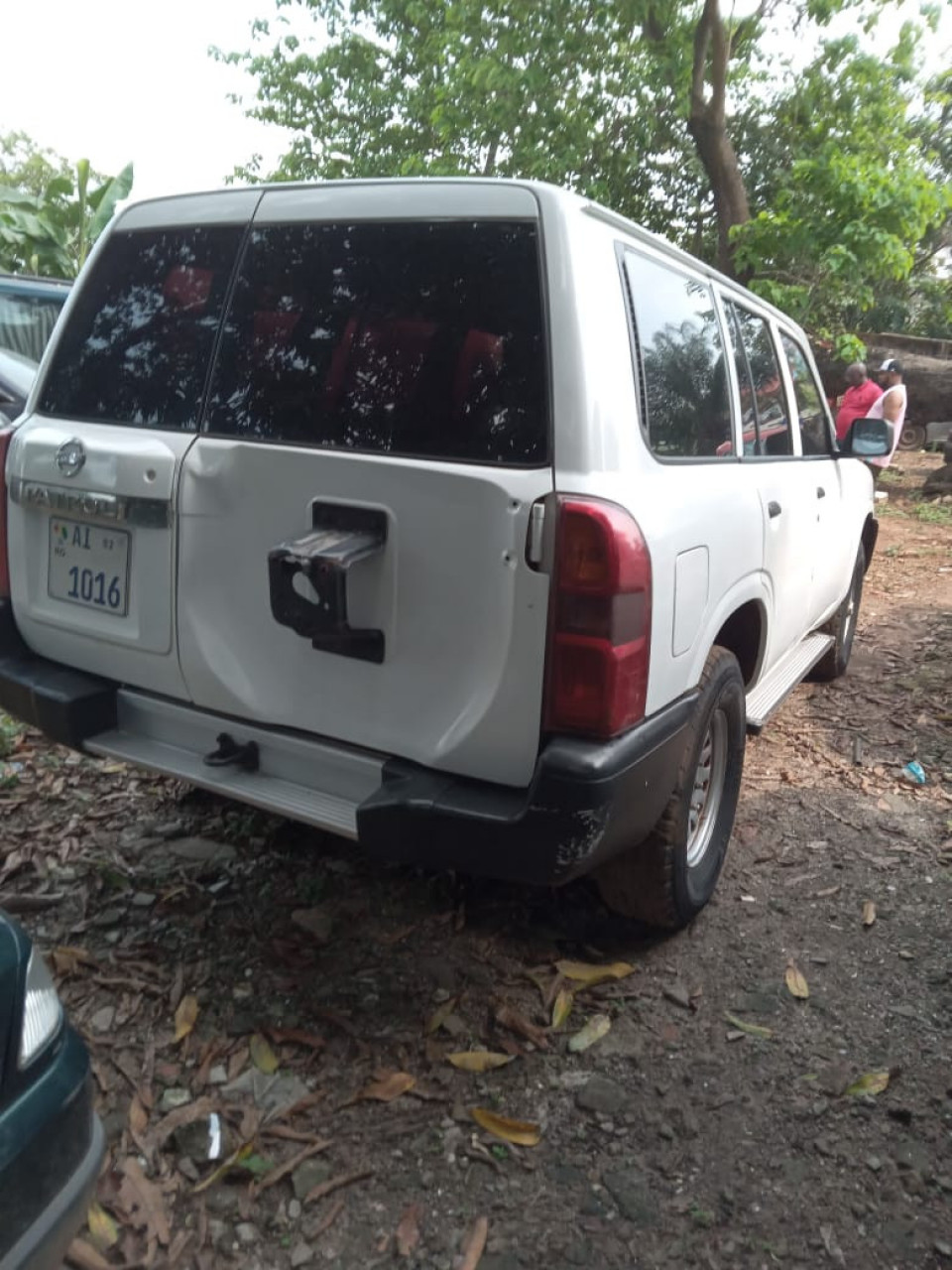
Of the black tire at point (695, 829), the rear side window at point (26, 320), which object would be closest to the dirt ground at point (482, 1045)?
the black tire at point (695, 829)

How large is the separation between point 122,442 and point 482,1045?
1.89 meters

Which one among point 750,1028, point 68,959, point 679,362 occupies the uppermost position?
point 679,362

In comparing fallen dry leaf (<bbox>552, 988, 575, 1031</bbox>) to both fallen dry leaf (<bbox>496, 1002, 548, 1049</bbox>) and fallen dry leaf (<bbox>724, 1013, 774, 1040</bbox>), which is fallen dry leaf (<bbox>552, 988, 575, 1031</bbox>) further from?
fallen dry leaf (<bbox>724, 1013, 774, 1040</bbox>)

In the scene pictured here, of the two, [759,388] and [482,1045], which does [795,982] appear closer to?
[482,1045]

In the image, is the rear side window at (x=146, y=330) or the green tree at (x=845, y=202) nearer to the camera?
the rear side window at (x=146, y=330)

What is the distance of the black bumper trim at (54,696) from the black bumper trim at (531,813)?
0.96 metres

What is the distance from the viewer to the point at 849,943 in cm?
311

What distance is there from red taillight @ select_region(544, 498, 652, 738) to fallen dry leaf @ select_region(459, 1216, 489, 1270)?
105 cm

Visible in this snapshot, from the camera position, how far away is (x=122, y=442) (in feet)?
8.90

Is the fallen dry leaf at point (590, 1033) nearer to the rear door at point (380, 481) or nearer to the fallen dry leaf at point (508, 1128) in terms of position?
the fallen dry leaf at point (508, 1128)

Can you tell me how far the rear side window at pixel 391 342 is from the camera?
228 centimetres

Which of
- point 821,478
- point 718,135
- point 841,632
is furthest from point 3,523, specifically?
point 718,135

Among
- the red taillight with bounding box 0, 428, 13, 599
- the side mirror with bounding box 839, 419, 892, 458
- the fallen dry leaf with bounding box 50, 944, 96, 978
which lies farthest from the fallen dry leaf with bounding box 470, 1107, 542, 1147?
the side mirror with bounding box 839, 419, 892, 458

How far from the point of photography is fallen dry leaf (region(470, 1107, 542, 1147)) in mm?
2297
